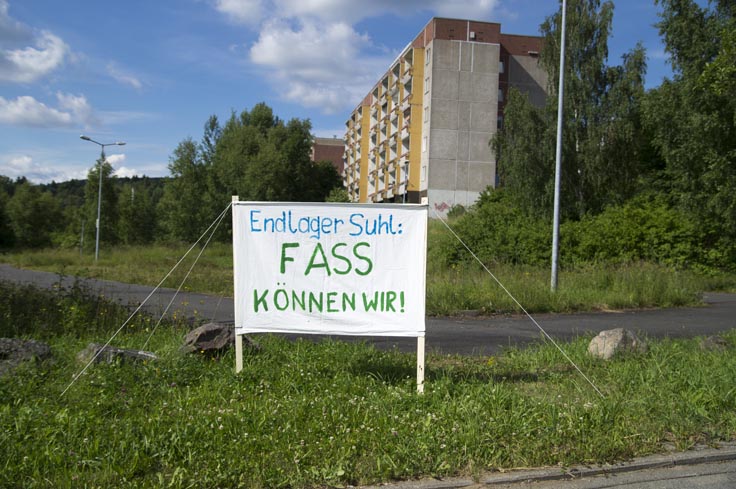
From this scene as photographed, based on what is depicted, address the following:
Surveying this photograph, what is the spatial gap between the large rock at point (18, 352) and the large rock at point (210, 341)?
1.33 m

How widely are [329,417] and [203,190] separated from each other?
2559 inches

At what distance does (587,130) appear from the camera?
3019cm

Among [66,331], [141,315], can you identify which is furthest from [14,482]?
[141,315]

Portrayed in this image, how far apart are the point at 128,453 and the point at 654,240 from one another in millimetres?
24902

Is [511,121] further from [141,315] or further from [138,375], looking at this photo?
[138,375]

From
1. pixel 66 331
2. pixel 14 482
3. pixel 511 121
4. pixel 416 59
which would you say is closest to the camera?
pixel 14 482

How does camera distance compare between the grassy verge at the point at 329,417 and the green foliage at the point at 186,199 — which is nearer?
the grassy verge at the point at 329,417

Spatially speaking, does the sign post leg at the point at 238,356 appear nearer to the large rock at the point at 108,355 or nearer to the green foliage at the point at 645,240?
the large rock at the point at 108,355

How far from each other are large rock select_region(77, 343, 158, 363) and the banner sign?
1.07 meters

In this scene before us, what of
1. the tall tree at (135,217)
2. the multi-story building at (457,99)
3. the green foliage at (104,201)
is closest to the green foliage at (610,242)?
the multi-story building at (457,99)

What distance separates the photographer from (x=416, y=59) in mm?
54688

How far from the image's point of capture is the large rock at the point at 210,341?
635 cm

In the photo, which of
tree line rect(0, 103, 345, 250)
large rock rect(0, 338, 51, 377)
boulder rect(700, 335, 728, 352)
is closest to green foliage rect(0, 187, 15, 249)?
tree line rect(0, 103, 345, 250)

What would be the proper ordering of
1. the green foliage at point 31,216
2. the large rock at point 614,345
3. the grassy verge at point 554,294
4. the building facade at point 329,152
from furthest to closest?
the building facade at point 329,152, the green foliage at point 31,216, the grassy verge at point 554,294, the large rock at point 614,345
